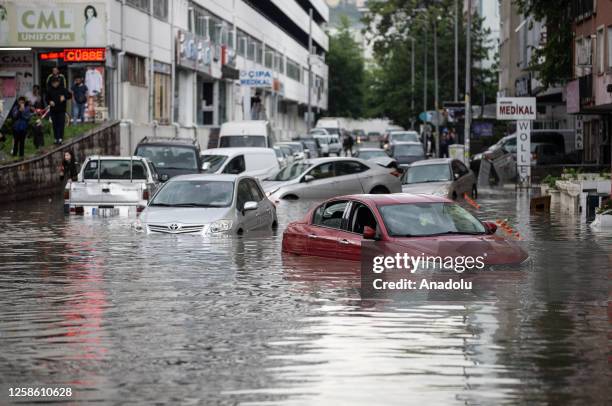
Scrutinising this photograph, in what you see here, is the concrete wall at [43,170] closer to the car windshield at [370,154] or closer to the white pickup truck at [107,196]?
the white pickup truck at [107,196]

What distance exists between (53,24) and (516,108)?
17.3 m

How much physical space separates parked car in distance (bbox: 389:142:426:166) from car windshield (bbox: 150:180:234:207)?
40.5 m

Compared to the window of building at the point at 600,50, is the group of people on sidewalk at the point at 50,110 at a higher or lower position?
lower

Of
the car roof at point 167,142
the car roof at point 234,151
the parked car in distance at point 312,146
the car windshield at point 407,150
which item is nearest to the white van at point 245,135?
the car roof at point 234,151

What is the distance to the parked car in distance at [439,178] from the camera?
38281 mm

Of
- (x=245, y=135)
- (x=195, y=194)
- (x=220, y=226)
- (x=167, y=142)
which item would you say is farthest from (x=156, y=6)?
(x=220, y=226)

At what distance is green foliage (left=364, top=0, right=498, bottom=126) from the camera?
105375 mm

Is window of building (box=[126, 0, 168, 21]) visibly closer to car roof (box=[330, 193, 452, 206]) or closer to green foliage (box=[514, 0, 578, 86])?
green foliage (box=[514, 0, 578, 86])

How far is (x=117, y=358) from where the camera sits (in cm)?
1090

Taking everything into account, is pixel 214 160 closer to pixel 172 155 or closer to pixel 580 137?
pixel 172 155

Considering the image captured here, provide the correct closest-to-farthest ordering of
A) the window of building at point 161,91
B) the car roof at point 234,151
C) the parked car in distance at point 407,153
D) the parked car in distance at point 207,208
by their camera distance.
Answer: the parked car in distance at point 207,208 → the car roof at point 234,151 → the window of building at point 161,91 → the parked car in distance at point 407,153

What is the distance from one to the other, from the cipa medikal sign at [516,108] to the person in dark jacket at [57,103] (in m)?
14.6

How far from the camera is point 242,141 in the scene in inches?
2058

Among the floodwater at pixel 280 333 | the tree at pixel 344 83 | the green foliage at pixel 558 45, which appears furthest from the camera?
the tree at pixel 344 83
